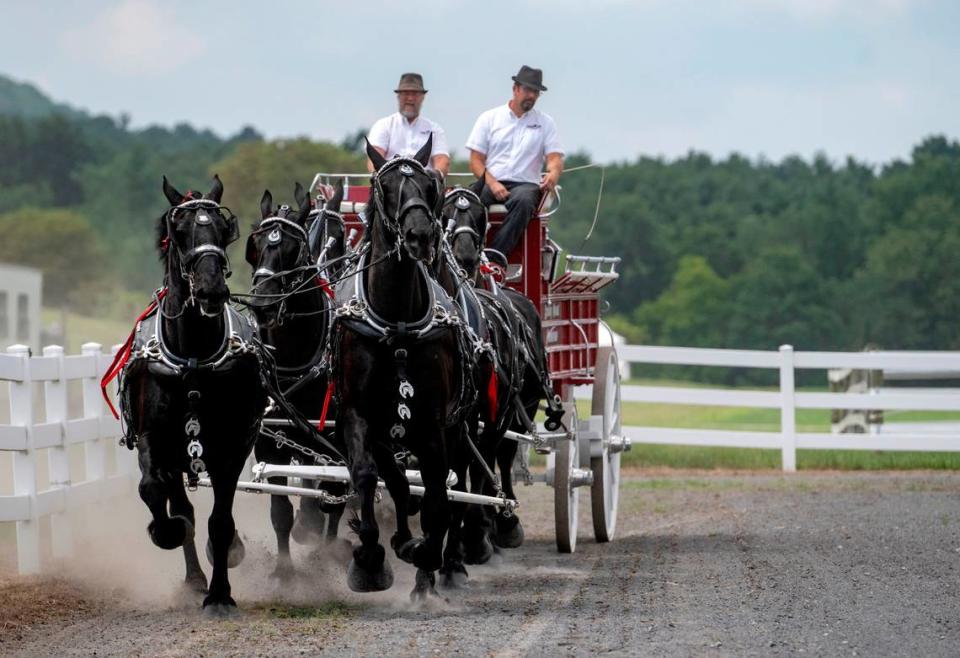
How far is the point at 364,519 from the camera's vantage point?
819cm

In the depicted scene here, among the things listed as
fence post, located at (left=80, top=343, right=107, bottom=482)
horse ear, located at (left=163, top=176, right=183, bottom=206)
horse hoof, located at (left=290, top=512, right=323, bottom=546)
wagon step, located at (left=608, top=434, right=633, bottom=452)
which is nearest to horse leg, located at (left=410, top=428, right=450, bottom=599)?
horse ear, located at (left=163, top=176, right=183, bottom=206)

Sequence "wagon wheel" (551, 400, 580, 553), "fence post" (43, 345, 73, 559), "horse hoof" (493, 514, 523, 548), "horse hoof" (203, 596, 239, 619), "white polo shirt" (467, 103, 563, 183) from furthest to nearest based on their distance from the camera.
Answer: "white polo shirt" (467, 103, 563, 183)
"wagon wheel" (551, 400, 580, 553)
"fence post" (43, 345, 73, 559)
"horse hoof" (493, 514, 523, 548)
"horse hoof" (203, 596, 239, 619)

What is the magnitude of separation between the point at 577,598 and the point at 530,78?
441cm

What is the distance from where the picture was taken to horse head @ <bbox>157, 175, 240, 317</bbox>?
7.91m

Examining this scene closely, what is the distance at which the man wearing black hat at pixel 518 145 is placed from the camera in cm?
1138

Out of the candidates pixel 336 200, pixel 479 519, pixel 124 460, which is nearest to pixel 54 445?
pixel 124 460

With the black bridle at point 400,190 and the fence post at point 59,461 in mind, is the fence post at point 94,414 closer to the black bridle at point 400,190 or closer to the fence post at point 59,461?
the fence post at point 59,461

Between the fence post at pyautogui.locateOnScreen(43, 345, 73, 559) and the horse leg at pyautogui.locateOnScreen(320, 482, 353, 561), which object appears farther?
the fence post at pyautogui.locateOnScreen(43, 345, 73, 559)

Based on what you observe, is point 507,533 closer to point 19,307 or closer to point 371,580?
point 371,580

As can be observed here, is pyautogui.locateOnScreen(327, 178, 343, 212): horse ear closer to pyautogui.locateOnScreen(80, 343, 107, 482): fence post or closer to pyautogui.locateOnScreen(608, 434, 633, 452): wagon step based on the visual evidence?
pyautogui.locateOnScreen(80, 343, 107, 482): fence post

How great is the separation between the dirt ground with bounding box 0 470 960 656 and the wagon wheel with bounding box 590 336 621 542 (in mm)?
238

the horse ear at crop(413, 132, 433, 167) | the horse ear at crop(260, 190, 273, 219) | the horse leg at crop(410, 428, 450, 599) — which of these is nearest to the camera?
the horse leg at crop(410, 428, 450, 599)

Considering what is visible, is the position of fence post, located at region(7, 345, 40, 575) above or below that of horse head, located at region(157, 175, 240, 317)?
below

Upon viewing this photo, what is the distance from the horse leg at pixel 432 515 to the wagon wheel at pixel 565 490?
Result: 8.18 ft
